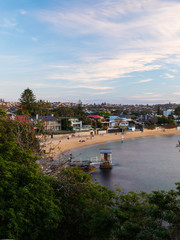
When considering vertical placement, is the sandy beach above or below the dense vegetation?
below

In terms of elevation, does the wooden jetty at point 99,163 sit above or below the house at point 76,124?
below

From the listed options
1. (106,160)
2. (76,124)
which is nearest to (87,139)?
(76,124)

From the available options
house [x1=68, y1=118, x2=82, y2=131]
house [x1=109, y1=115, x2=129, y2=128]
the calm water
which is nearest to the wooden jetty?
the calm water

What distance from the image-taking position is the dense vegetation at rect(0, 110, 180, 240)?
5836 mm

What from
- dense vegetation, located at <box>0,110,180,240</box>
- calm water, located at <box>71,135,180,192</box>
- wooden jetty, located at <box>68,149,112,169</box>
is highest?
dense vegetation, located at <box>0,110,180,240</box>

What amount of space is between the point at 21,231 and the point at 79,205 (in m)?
2.75

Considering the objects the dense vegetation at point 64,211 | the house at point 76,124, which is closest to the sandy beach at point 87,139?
the house at point 76,124

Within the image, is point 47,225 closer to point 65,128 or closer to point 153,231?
point 153,231

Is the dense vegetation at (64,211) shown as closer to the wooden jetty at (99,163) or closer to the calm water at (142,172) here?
the calm water at (142,172)

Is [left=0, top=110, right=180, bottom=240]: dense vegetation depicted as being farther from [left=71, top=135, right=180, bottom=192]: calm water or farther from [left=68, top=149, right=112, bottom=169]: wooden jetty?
[left=68, top=149, right=112, bottom=169]: wooden jetty

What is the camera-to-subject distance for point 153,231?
20.5 ft

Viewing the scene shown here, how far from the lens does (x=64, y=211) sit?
7.63m

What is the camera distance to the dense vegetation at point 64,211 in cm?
584

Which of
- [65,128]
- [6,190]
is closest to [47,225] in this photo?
[6,190]
